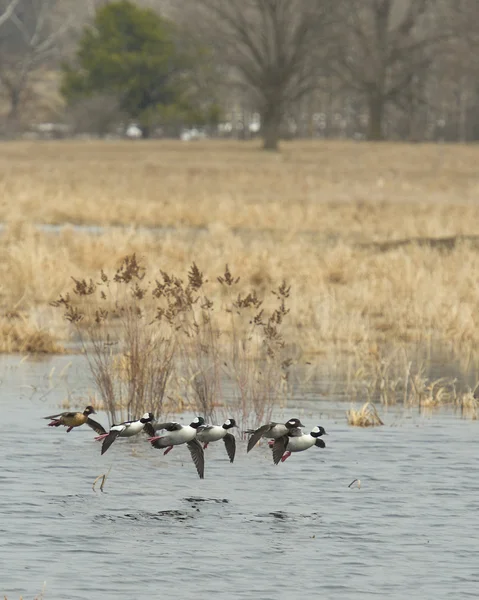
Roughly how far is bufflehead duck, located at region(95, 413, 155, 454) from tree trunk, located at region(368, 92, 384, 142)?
7390cm

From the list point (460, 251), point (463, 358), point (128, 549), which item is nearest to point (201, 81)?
point (460, 251)

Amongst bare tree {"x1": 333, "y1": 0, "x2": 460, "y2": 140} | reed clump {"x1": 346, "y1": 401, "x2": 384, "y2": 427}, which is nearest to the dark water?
reed clump {"x1": 346, "y1": 401, "x2": 384, "y2": 427}

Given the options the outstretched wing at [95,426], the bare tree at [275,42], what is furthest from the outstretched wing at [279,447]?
the bare tree at [275,42]

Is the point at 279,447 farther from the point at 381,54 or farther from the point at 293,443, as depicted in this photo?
the point at 381,54

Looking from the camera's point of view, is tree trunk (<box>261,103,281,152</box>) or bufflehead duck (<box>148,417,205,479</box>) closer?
bufflehead duck (<box>148,417,205,479</box>)

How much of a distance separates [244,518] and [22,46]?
3982 inches

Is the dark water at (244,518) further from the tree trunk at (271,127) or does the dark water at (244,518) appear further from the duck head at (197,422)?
the tree trunk at (271,127)

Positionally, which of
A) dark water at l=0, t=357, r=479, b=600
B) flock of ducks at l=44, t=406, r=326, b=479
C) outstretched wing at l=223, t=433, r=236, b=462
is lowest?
dark water at l=0, t=357, r=479, b=600

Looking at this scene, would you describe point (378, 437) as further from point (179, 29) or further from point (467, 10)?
point (467, 10)

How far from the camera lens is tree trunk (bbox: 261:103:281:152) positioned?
7238 cm

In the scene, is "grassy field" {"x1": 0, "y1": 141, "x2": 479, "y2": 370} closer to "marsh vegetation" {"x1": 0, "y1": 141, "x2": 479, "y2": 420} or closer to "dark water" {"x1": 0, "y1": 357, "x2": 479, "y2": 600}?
"marsh vegetation" {"x1": 0, "y1": 141, "x2": 479, "y2": 420}

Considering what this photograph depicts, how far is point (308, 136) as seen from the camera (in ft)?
354

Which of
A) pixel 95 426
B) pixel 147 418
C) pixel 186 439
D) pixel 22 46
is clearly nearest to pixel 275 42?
pixel 22 46

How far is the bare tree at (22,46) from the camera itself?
9494cm
